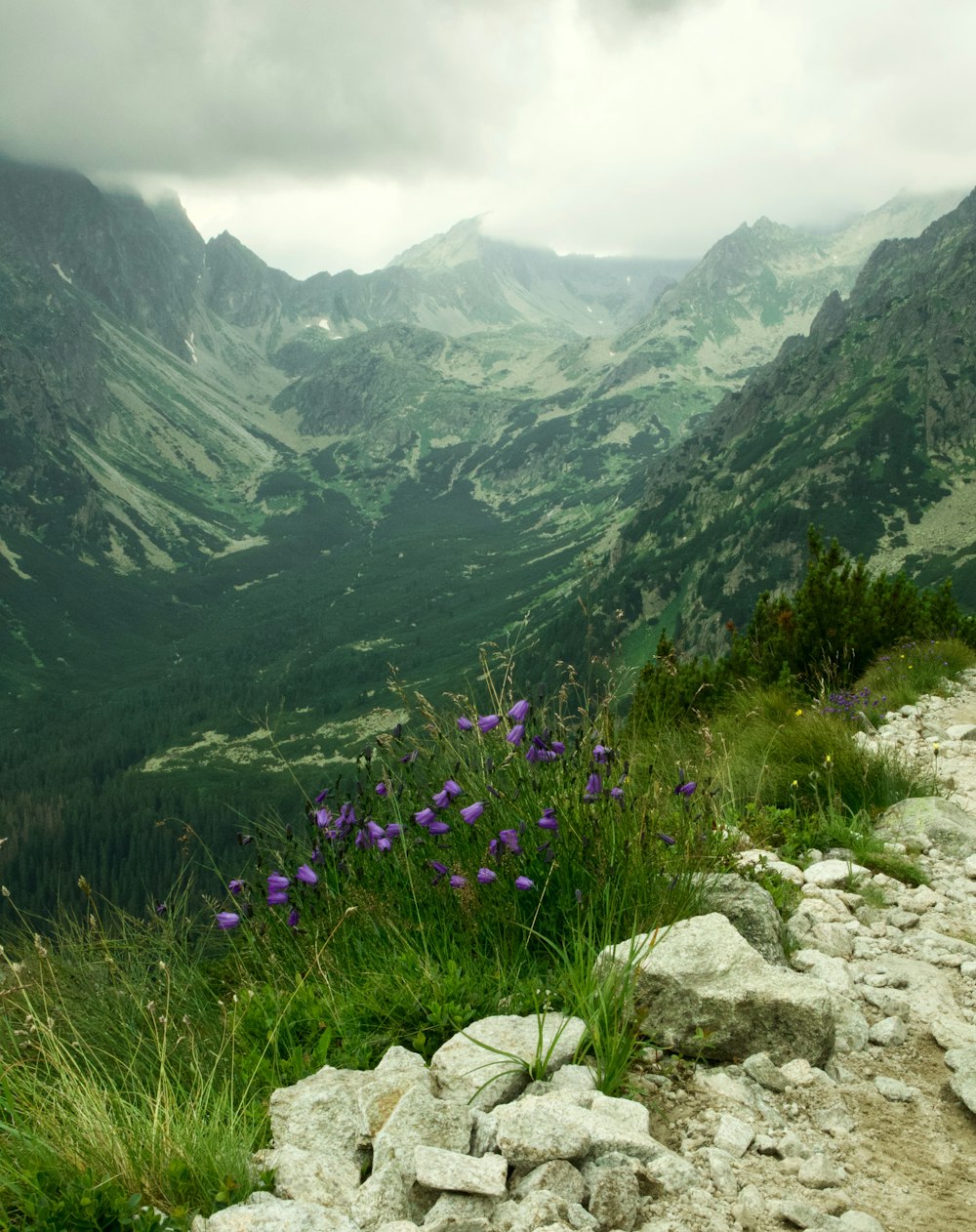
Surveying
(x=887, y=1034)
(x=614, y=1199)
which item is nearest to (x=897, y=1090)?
(x=887, y=1034)

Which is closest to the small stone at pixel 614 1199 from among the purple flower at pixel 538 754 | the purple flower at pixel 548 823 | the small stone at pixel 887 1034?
the purple flower at pixel 548 823

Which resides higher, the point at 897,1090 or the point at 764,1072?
the point at 764,1072

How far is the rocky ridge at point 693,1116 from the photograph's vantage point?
3.12 metres

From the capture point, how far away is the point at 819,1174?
11.1 feet

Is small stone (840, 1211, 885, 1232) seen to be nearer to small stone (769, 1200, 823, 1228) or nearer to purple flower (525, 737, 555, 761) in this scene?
small stone (769, 1200, 823, 1228)

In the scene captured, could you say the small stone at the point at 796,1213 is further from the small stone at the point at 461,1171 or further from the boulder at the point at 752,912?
the boulder at the point at 752,912

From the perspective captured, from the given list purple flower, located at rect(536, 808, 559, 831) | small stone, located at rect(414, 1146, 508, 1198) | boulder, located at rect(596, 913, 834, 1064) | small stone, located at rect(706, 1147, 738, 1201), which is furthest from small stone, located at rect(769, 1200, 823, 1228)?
purple flower, located at rect(536, 808, 559, 831)

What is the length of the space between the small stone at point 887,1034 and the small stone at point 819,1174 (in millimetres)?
1183

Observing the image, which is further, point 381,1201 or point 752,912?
point 752,912

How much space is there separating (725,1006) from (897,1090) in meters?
0.91

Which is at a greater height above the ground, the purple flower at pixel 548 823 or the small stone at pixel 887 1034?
the purple flower at pixel 548 823

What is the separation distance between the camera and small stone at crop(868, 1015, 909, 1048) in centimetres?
443

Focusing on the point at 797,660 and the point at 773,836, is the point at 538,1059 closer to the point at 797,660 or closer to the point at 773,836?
the point at 773,836

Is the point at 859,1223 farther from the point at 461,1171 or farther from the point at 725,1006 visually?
the point at 461,1171
